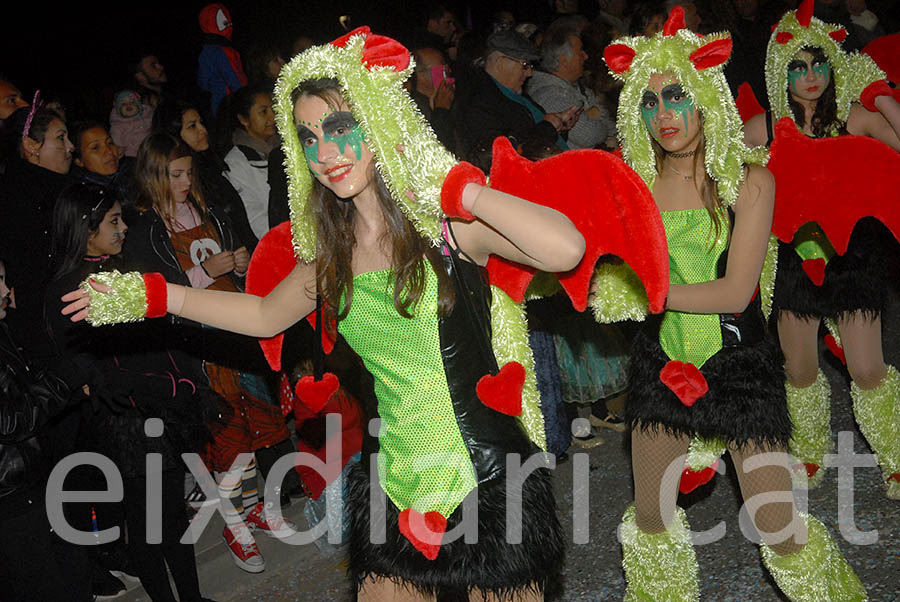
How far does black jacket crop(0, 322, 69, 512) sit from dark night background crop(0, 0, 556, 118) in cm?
478

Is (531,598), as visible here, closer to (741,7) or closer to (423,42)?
(423,42)

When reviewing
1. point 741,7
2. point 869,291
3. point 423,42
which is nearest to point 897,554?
point 869,291

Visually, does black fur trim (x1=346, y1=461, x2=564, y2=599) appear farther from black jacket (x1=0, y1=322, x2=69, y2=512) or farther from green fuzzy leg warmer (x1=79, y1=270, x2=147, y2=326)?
black jacket (x1=0, y1=322, x2=69, y2=512)

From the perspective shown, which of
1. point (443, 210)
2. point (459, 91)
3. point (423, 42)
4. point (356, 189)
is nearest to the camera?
point (443, 210)

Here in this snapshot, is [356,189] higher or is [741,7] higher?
[741,7]

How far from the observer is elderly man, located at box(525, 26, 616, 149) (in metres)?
6.26

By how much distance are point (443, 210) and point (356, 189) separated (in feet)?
1.47

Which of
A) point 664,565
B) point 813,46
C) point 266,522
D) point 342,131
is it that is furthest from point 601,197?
point 266,522

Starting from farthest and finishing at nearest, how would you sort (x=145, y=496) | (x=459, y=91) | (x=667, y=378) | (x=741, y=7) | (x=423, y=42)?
1. (x=741, y=7)
2. (x=423, y=42)
3. (x=459, y=91)
4. (x=145, y=496)
5. (x=667, y=378)

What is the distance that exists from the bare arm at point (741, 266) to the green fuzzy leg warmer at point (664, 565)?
2.81 feet

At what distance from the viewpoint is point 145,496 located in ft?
12.4

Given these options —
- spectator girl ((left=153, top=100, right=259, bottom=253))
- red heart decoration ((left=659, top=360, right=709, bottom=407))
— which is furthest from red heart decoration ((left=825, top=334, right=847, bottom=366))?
spectator girl ((left=153, top=100, right=259, bottom=253))

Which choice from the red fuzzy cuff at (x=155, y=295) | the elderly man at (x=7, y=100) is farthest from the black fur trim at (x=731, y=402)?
the elderly man at (x=7, y=100)

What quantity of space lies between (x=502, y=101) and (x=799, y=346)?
90.8 inches
